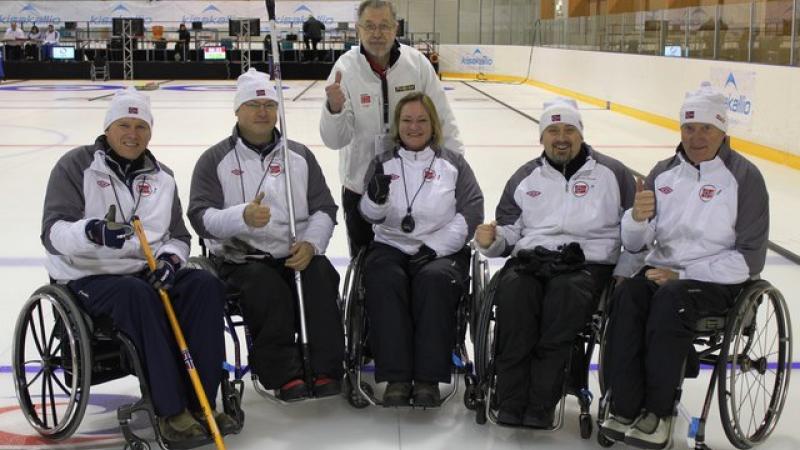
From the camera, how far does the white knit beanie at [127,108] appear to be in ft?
9.00

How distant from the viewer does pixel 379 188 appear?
116 inches

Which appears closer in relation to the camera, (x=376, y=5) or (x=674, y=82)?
(x=376, y=5)

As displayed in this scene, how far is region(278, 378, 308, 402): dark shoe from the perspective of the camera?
280 centimetres

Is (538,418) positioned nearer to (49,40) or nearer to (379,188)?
(379,188)

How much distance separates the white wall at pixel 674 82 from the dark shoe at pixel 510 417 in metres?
6.17

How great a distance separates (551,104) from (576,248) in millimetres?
485

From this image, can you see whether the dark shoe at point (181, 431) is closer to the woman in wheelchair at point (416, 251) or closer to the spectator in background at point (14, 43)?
the woman in wheelchair at point (416, 251)

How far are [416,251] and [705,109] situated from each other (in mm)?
964

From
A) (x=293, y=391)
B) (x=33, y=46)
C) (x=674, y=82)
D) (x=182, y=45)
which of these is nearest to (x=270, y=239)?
(x=293, y=391)

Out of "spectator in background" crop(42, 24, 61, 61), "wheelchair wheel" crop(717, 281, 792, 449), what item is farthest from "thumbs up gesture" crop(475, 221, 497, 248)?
"spectator in background" crop(42, 24, 61, 61)

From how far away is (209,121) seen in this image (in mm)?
11594

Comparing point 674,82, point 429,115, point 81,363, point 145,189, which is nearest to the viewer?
point 81,363

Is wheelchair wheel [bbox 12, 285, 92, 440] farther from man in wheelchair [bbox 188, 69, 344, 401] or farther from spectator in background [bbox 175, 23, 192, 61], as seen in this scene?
spectator in background [bbox 175, 23, 192, 61]

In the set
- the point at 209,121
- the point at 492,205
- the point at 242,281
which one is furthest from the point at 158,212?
the point at 209,121
